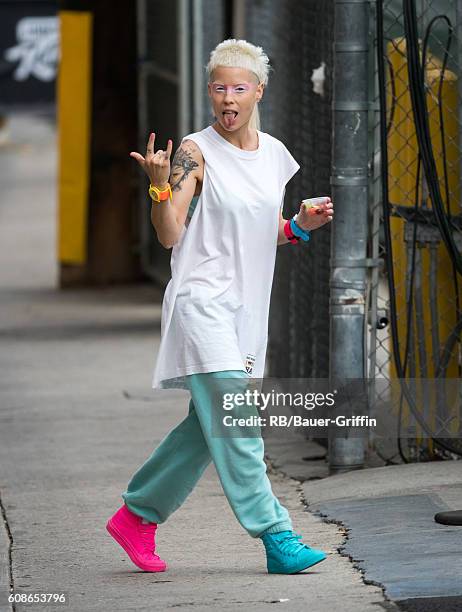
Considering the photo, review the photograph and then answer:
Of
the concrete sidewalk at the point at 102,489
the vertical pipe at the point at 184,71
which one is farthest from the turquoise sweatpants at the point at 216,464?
the vertical pipe at the point at 184,71

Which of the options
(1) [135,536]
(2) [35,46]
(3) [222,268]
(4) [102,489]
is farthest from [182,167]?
(2) [35,46]

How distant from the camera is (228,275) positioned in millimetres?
4934

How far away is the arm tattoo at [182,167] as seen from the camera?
4852mm

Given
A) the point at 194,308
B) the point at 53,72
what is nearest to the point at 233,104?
the point at 194,308

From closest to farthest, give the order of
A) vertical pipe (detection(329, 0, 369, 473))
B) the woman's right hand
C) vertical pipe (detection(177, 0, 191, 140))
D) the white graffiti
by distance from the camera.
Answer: the woman's right hand, vertical pipe (detection(329, 0, 369, 473)), vertical pipe (detection(177, 0, 191, 140)), the white graffiti

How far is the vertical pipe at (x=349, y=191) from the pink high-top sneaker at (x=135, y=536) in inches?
60.9

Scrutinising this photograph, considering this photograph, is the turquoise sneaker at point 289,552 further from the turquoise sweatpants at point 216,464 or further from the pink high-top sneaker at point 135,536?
the pink high-top sneaker at point 135,536

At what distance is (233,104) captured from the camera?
488 centimetres

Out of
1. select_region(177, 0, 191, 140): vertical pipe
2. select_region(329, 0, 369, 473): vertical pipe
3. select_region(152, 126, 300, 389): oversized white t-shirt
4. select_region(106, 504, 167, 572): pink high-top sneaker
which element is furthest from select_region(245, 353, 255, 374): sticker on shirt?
select_region(177, 0, 191, 140): vertical pipe

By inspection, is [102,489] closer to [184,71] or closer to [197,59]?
[197,59]

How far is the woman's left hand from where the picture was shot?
16.5 ft

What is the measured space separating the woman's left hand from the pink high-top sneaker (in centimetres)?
115

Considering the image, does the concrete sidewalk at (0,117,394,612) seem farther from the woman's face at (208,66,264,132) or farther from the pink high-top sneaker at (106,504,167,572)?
the woman's face at (208,66,264,132)

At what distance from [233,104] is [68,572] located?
67.8 inches
